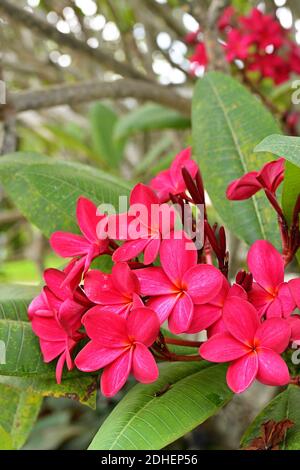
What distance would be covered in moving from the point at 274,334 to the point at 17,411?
0.53 meters

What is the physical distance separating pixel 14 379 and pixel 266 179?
1.30 ft

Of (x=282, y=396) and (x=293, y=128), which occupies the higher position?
(x=293, y=128)

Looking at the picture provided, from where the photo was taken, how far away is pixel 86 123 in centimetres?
275

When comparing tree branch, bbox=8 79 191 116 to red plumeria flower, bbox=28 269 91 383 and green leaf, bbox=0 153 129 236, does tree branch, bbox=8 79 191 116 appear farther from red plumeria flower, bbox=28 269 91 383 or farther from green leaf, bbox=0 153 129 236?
red plumeria flower, bbox=28 269 91 383

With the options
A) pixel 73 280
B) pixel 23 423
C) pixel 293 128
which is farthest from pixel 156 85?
pixel 73 280

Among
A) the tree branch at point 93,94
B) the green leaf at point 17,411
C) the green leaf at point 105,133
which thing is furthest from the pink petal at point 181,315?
the green leaf at point 105,133

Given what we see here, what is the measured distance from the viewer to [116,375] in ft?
2.04

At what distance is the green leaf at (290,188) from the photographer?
2.20 feet

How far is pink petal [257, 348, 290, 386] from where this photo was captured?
1.88ft

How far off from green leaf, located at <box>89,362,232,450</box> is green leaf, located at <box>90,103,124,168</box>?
1.66 metres

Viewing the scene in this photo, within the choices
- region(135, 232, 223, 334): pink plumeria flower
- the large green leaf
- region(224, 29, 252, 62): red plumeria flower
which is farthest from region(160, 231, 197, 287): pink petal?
region(224, 29, 252, 62): red plumeria flower

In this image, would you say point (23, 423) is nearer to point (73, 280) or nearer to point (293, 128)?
point (73, 280)

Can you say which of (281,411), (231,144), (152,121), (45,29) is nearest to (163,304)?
(281,411)

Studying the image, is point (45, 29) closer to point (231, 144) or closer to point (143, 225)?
point (231, 144)
